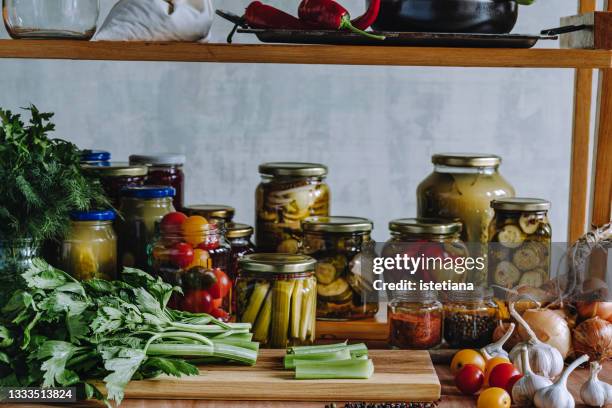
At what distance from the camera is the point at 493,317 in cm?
166

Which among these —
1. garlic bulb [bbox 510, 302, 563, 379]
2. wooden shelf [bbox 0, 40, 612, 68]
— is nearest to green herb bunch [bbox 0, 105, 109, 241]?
wooden shelf [bbox 0, 40, 612, 68]

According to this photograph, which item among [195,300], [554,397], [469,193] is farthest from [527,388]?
[195,300]

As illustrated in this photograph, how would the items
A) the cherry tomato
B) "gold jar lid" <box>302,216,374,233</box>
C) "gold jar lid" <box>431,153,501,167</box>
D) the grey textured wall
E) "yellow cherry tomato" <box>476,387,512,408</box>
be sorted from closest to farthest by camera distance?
"yellow cherry tomato" <box>476,387,512,408</box>
the cherry tomato
"gold jar lid" <box>302,216,374,233</box>
"gold jar lid" <box>431,153,501,167</box>
the grey textured wall

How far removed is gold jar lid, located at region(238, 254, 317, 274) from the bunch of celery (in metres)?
0.14

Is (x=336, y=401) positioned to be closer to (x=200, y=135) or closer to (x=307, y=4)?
(x=307, y=4)

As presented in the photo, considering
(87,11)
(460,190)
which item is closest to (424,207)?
(460,190)

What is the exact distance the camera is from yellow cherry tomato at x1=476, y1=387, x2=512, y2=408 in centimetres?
135

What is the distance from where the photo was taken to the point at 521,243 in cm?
172

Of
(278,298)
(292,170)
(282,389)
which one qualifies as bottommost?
(282,389)

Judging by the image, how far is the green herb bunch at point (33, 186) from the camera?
1.57 metres

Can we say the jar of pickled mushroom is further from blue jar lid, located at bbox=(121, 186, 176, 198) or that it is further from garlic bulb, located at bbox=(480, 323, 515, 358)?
garlic bulb, located at bbox=(480, 323, 515, 358)

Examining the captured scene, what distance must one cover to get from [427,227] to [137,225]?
1.82ft

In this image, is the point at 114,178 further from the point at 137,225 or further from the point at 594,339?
the point at 594,339

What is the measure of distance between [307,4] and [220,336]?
613 mm
